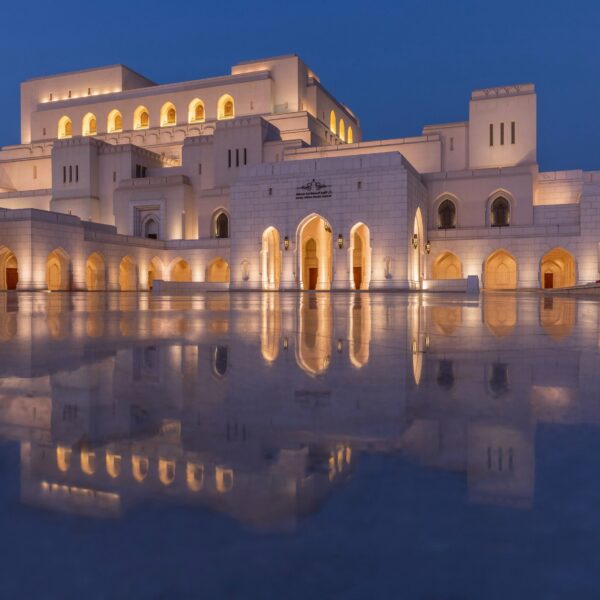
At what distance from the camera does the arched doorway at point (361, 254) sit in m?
27.1

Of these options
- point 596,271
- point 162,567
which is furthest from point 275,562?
point 596,271

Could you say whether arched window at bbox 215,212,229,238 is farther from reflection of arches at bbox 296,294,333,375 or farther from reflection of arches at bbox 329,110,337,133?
reflection of arches at bbox 296,294,333,375

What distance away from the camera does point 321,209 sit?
1072 inches

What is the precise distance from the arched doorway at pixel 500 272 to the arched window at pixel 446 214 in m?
3.10

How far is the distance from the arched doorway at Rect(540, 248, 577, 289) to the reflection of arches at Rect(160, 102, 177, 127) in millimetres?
31807

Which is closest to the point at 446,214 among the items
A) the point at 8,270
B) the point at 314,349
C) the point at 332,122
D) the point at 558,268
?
the point at 558,268

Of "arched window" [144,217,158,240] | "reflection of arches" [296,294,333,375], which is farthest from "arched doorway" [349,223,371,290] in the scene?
"reflection of arches" [296,294,333,375]

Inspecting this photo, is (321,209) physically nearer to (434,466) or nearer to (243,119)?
(243,119)

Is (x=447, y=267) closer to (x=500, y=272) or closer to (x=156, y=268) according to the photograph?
(x=500, y=272)

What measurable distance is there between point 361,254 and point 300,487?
30.9m

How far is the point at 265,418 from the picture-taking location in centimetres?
151

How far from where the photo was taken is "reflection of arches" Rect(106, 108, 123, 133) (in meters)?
48.5

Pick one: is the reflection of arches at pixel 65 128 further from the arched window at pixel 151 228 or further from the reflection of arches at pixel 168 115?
the arched window at pixel 151 228

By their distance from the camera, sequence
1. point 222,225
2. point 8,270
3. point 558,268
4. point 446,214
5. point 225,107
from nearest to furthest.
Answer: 1. point 8,270
2. point 446,214
3. point 558,268
4. point 222,225
5. point 225,107
